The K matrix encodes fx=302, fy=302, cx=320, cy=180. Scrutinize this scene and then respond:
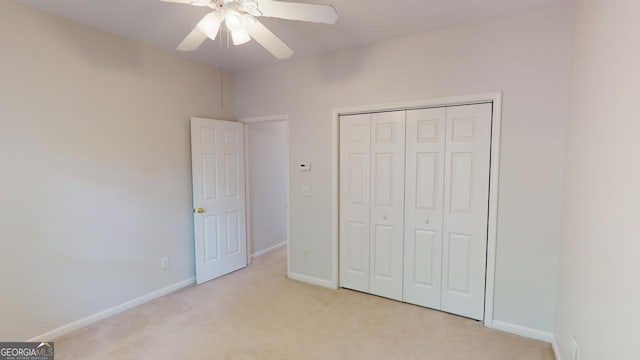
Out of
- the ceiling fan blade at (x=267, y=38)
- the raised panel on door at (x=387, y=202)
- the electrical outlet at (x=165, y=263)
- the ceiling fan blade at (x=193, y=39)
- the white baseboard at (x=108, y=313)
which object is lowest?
the white baseboard at (x=108, y=313)

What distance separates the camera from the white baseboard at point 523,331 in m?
2.43

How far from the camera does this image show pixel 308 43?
10.1ft

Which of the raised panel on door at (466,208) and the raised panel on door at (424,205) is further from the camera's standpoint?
the raised panel on door at (424,205)

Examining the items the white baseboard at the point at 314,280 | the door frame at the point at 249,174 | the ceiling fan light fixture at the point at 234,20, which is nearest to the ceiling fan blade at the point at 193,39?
the ceiling fan light fixture at the point at 234,20

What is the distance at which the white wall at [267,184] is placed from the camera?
452cm

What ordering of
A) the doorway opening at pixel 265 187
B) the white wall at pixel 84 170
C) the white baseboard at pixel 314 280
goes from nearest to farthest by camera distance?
the white wall at pixel 84 170 → the white baseboard at pixel 314 280 → the doorway opening at pixel 265 187

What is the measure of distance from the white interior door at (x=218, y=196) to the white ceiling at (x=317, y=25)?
101cm

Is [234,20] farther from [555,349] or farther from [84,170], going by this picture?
[555,349]

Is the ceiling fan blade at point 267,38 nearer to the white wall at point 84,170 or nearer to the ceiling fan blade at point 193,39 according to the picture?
the ceiling fan blade at point 193,39

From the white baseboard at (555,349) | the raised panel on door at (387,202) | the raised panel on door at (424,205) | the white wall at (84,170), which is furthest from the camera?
the raised panel on door at (387,202)

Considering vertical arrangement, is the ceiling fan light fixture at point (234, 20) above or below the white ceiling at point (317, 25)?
below

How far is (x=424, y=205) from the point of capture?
9.65 ft

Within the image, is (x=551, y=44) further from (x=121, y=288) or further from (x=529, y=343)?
(x=121, y=288)

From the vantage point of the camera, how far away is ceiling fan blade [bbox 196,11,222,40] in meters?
1.84
